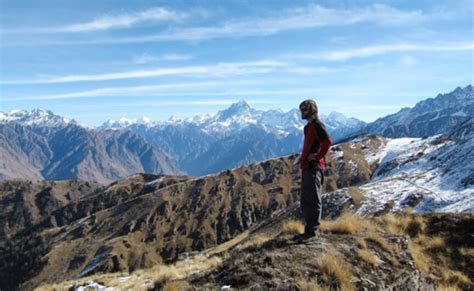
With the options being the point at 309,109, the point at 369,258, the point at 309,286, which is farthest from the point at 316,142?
the point at 309,286

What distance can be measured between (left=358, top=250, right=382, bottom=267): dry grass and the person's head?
14.3 ft

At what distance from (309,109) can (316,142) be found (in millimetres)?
1110

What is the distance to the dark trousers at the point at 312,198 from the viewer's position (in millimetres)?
12641

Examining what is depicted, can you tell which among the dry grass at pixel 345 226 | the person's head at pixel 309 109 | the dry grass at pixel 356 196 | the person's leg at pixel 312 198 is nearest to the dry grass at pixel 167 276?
the person's leg at pixel 312 198

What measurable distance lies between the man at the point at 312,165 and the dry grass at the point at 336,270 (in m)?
→ 2.19

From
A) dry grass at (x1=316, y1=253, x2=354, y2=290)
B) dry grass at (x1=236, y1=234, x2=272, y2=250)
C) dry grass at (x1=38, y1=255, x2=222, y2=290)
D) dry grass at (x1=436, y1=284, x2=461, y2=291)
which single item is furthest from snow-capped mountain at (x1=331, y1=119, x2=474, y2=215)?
dry grass at (x1=316, y1=253, x2=354, y2=290)

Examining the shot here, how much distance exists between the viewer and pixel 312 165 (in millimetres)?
12836

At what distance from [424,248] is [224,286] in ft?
31.1

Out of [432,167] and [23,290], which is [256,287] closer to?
[432,167]

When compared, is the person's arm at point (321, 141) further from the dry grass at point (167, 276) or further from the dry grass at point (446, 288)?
the dry grass at point (446, 288)

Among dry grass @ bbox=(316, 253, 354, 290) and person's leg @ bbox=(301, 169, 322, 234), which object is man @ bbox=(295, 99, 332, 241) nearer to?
person's leg @ bbox=(301, 169, 322, 234)

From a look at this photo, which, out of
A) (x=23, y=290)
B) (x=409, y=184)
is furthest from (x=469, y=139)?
(x=23, y=290)

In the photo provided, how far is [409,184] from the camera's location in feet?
493

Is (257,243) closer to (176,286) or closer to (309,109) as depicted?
(176,286)
